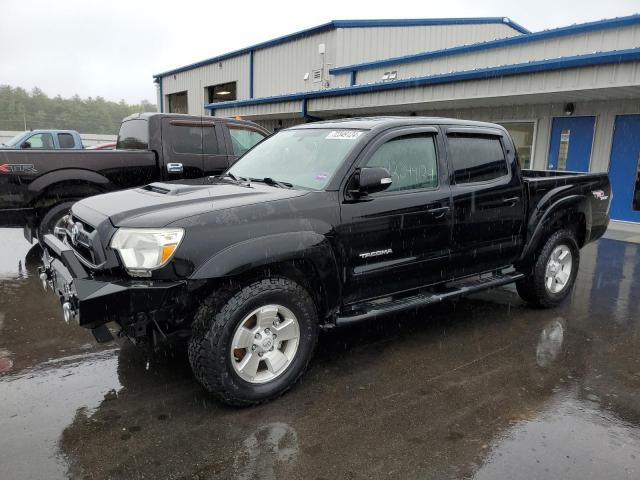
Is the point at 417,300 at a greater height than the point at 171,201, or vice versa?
the point at 171,201

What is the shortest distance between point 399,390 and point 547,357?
4.83 feet

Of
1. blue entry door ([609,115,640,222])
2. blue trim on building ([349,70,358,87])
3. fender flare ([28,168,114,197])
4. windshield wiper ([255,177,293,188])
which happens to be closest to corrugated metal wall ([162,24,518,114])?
blue trim on building ([349,70,358,87])

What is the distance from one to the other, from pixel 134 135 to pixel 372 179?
5.74m

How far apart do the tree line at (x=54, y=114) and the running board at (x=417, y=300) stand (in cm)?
5308

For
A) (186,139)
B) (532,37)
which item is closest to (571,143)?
(532,37)

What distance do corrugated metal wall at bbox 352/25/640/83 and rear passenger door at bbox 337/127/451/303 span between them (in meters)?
8.16

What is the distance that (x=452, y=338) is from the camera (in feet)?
14.8

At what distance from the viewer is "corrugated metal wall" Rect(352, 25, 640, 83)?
32.5 ft

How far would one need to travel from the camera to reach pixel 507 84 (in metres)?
9.79

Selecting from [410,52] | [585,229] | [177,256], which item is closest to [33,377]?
[177,256]

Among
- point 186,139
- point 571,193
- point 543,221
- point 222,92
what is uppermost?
point 222,92

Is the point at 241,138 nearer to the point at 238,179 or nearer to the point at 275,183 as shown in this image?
the point at 238,179

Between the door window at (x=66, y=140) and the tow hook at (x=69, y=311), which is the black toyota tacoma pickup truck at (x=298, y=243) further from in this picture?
the door window at (x=66, y=140)

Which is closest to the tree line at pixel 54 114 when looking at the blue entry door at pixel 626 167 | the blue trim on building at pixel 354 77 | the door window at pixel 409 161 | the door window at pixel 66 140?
the door window at pixel 66 140
